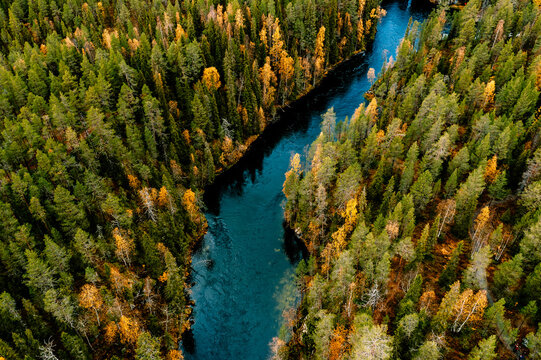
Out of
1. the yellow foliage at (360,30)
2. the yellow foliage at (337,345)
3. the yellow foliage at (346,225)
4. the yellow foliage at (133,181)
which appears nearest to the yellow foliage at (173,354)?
the yellow foliage at (337,345)

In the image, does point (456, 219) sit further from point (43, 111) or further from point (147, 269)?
point (43, 111)

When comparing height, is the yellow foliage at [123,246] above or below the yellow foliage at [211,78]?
below

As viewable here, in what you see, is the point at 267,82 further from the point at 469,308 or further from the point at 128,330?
the point at 469,308

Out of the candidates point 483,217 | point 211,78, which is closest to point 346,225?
point 483,217

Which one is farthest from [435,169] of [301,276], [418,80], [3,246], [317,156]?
[3,246]

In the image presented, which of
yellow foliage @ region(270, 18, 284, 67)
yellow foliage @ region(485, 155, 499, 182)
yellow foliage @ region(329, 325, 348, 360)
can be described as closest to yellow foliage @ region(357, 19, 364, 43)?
yellow foliage @ region(270, 18, 284, 67)

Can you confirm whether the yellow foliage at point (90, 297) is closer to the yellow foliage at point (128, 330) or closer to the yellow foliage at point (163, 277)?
the yellow foliage at point (128, 330)
